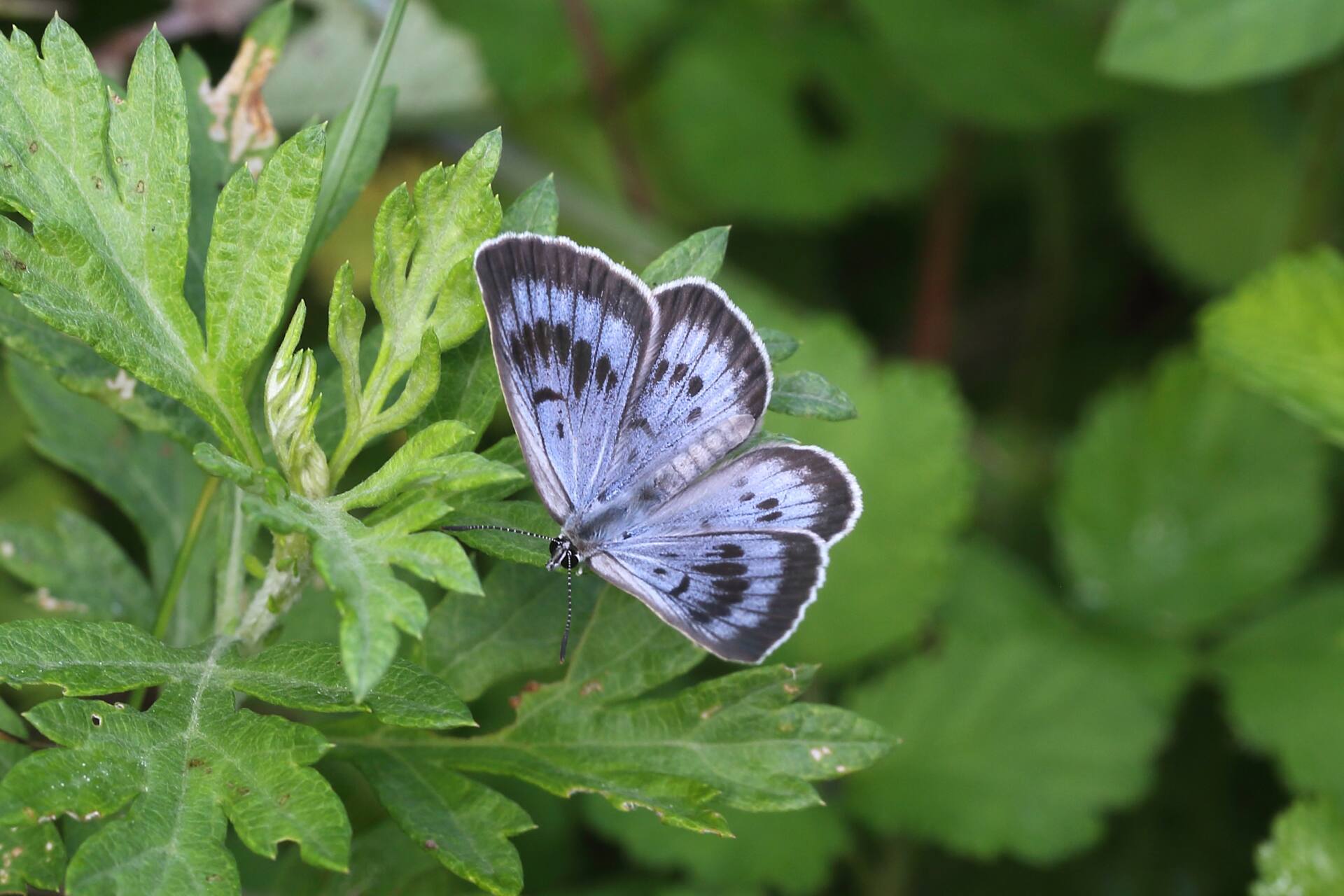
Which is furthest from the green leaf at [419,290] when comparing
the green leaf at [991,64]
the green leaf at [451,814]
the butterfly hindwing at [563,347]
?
the green leaf at [991,64]

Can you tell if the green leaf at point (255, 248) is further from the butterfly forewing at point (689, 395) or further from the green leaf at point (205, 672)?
the butterfly forewing at point (689, 395)

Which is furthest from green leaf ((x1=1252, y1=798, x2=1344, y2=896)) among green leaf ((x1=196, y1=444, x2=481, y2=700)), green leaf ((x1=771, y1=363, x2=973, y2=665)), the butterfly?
green leaf ((x1=196, y1=444, x2=481, y2=700))

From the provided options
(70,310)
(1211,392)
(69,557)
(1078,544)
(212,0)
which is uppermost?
(212,0)

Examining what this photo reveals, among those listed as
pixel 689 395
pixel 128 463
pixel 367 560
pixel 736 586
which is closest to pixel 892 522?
pixel 689 395

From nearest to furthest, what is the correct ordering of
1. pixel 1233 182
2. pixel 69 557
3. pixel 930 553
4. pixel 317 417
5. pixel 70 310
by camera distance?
pixel 70 310
pixel 317 417
pixel 69 557
pixel 930 553
pixel 1233 182

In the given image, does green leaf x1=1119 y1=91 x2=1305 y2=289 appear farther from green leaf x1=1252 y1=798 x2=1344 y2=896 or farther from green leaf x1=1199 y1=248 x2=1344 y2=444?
green leaf x1=1252 y1=798 x2=1344 y2=896

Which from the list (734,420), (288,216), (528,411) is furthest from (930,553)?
(288,216)

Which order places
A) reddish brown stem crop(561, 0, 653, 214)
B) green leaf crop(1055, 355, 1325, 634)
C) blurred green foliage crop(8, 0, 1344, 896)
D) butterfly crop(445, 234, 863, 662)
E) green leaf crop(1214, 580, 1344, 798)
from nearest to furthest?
butterfly crop(445, 234, 863, 662), blurred green foliage crop(8, 0, 1344, 896), green leaf crop(1214, 580, 1344, 798), green leaf crop(1055, 355, 1325, 634), reddish brown stem crop(561, 0, 653, 214)

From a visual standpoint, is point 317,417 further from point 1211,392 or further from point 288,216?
point 1211,392
